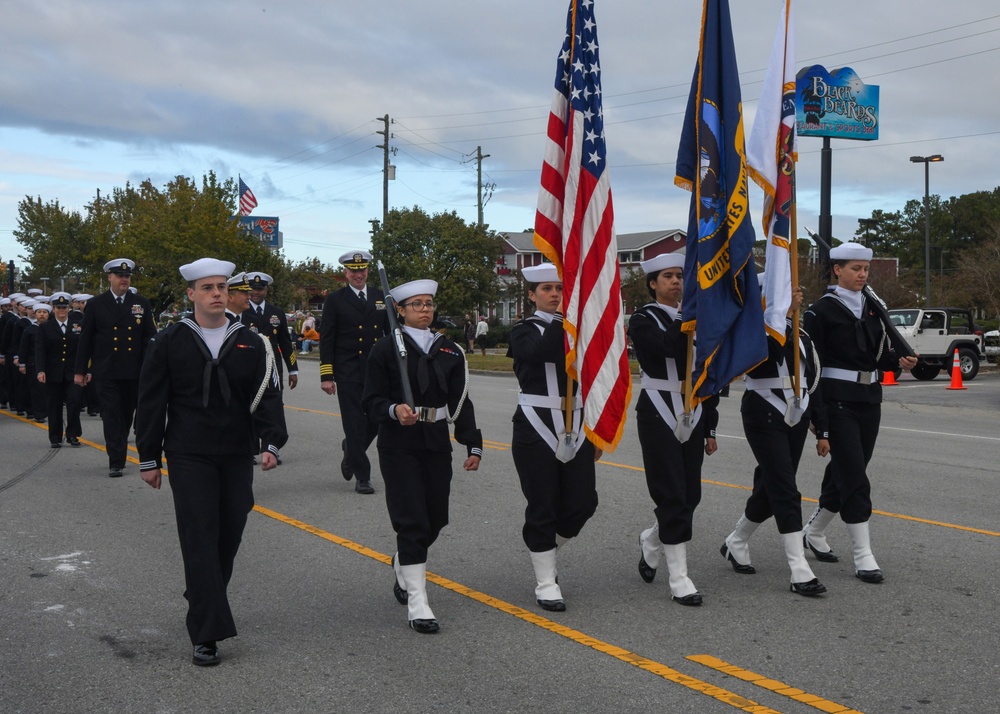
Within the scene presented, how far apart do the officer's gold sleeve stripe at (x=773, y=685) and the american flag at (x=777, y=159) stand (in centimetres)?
226

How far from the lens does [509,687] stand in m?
4.84

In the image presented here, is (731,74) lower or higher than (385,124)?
lower

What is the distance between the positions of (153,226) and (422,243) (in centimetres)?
1440

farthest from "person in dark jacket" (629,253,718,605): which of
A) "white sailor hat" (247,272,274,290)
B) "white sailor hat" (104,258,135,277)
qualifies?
"white sailor hat" (104,258,135,277)

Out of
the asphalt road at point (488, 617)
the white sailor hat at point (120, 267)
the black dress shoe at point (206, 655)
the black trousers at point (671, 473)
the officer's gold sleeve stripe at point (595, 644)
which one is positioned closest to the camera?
the officer's gold sleeve stripe at point (595, 644)

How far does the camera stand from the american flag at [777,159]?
6.67m

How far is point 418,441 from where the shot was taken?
19.4ft

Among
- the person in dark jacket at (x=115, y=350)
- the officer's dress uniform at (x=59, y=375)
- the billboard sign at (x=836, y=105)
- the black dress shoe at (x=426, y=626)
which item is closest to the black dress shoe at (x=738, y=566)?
the black dress shoe at (x=426, y=626)

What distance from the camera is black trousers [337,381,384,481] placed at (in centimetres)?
1008

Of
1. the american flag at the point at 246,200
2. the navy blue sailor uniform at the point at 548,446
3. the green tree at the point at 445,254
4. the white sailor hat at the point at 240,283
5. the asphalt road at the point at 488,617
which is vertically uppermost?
the american flag at the point at 246,200

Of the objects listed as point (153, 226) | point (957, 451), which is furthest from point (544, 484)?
point (153, 226)

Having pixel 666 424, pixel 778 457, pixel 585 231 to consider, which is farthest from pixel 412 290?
pixel 778 457

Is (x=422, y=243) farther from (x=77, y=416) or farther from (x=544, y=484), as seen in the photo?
(x=544, y=484)

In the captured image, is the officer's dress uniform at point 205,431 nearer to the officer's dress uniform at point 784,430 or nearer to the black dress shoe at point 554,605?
the black dress shoe at point 554,605
